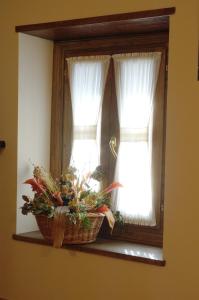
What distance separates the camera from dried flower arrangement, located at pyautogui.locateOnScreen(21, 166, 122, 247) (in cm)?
297

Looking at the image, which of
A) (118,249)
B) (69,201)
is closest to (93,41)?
(69,201)

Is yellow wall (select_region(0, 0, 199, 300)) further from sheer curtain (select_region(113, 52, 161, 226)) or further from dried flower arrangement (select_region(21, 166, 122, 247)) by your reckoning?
sheer curtain (select_region(113, 52, 161, 226))

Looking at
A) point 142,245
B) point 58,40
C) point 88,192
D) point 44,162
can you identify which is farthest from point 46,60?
point 142,245

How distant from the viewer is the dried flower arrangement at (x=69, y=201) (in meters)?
2.97

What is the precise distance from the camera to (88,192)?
3104 millimetres

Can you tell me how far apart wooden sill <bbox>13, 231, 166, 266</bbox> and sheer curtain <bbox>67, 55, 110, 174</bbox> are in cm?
50

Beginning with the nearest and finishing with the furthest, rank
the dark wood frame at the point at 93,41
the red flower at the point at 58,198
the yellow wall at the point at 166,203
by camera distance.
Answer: the yellow wall at the point at 166,203
the dark wood frame at the point at 93,41
the red flower at the point at 58,198

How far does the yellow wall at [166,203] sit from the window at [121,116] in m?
0.32

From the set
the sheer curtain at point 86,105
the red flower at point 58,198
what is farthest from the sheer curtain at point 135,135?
the red flower at point 58,198

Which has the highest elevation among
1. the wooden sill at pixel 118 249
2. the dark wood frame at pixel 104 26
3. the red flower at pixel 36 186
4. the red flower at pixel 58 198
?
the dark wood frame at pixel 104 26

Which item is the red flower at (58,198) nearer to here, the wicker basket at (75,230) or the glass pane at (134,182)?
the wicker basket at (75,230)

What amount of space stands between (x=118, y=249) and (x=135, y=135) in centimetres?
68

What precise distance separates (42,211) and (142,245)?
0.63 m

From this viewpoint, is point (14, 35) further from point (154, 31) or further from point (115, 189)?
point (115, 189)
